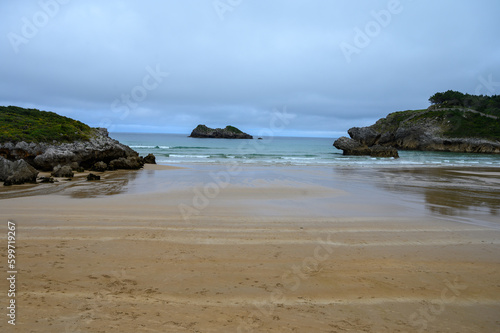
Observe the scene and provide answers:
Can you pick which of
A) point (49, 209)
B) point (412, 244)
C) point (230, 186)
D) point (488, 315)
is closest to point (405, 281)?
point (488, 315)

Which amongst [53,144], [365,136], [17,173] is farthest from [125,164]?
[365,136]

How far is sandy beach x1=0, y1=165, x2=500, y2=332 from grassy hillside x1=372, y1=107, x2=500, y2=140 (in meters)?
72.1

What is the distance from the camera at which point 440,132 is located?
238 ft

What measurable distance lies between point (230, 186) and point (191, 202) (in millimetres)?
4636

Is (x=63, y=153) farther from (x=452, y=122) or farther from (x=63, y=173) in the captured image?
(x=452, y=122)

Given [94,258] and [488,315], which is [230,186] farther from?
[488,315]

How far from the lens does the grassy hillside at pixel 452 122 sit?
69125 mm

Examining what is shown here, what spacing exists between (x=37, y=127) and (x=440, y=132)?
77245 mm

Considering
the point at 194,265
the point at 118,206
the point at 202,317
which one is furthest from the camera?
the point at 118,206

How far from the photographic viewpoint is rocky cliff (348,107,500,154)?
6694 cm

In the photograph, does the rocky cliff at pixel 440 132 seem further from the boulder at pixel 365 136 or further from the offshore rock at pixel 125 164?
the offshore rock at pixel 125 164

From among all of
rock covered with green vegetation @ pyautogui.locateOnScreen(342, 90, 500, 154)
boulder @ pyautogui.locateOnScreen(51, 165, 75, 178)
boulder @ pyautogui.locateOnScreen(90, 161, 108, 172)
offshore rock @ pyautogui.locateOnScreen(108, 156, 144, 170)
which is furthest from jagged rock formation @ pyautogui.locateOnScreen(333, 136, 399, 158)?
boulder @ pyautogui.locateOnScreen(51, 165, 75, 178)

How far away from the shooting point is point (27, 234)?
6785 mm

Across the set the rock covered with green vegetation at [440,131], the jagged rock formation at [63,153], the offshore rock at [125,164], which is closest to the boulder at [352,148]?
the rock covered with green vegetation at [440,131]
